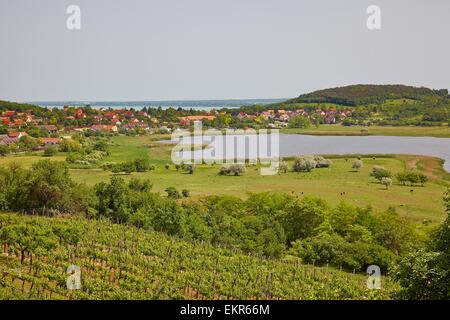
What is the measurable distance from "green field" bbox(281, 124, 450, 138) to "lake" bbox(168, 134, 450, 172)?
4023 mm

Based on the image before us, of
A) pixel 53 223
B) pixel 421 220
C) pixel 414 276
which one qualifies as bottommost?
pixel 421 220

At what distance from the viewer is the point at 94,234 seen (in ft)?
76.0

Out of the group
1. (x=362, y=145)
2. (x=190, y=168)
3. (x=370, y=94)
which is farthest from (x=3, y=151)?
(x=370, y=94)

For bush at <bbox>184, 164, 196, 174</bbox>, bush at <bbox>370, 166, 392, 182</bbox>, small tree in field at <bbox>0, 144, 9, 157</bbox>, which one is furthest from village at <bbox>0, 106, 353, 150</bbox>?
bush at <bbox>370, 166, 392, 182</bbox>

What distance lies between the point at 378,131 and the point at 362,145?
21168mm

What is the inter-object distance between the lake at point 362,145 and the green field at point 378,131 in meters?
4.02

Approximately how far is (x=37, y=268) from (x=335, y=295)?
38.2 ft

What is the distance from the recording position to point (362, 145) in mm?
77812

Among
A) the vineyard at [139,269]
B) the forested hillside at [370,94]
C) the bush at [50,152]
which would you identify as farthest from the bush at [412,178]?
the forested hillside at [370,94]
